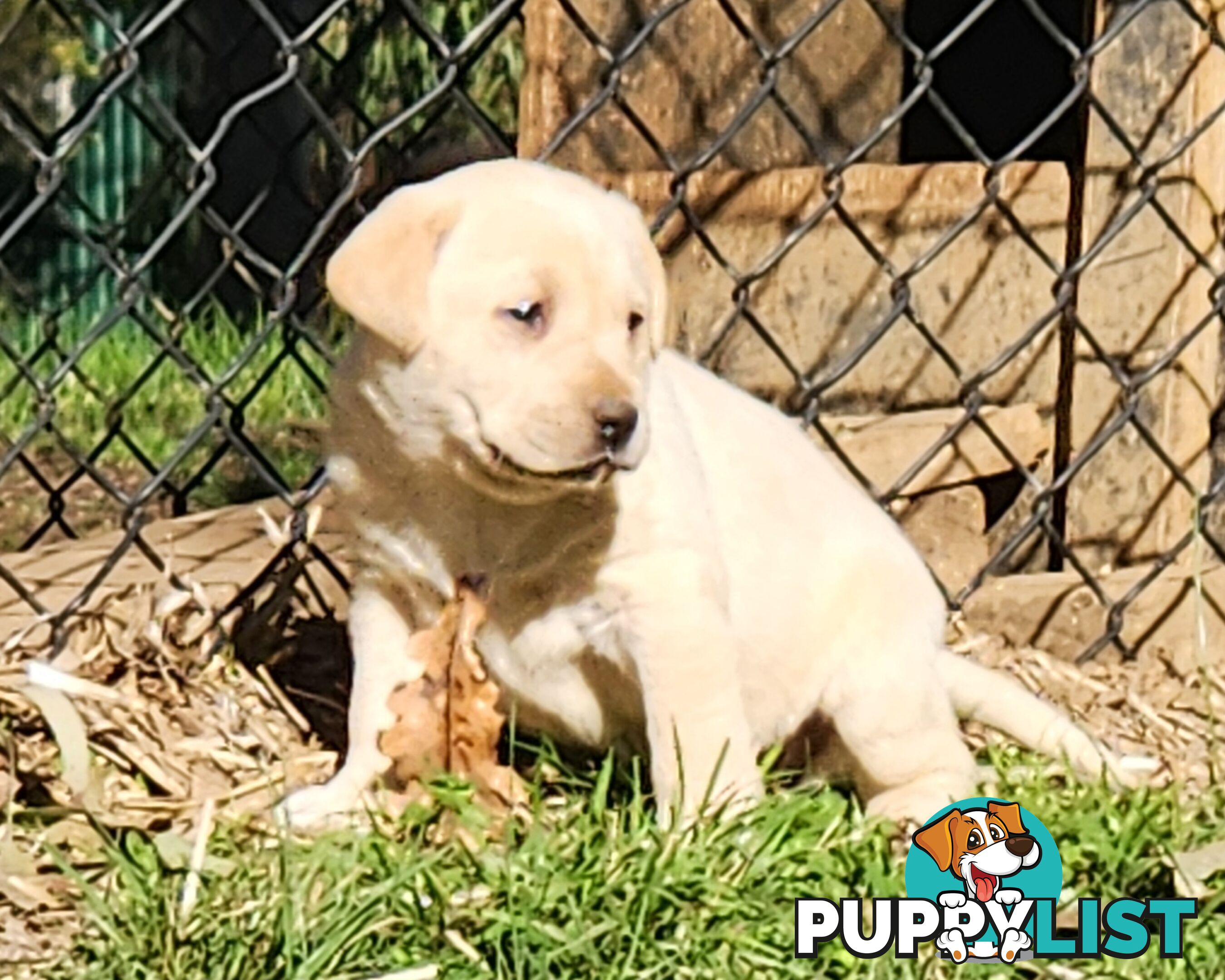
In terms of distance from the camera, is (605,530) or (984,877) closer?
(984,877)

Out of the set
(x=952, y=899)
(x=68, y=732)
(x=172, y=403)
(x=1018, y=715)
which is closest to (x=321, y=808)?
(x=68, y=732)

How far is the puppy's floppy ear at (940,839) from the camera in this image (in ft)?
7.11

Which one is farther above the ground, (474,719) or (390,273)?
(390,273)

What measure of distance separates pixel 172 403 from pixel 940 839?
320 cm

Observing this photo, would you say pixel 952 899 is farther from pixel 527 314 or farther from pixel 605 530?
pixel 527 314

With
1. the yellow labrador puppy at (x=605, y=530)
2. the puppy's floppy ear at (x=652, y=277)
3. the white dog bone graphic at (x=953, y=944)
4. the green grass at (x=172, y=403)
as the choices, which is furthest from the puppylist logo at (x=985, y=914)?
the green grass at (x=172, y=403)

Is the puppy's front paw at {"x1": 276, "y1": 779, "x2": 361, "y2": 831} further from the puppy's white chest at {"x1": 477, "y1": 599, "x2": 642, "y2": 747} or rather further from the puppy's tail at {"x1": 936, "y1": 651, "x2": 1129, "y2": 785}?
the puppy's tail at {"x1": 936, "y1": 651, "x2": 1129, "y2": 785}

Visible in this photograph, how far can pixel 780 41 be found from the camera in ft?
10.8

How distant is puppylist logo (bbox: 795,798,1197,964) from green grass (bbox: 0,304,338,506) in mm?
2329

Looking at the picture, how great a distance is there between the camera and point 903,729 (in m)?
2.49

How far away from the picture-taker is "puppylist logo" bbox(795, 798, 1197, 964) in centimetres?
205

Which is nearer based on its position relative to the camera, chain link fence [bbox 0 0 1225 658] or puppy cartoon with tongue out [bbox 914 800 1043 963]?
puppy cartoon with tongue out [bbox 914 800 1043 963]

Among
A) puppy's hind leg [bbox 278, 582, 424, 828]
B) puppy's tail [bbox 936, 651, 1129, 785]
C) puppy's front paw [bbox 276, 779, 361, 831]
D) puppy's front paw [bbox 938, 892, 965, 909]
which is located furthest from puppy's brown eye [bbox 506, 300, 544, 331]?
puppy's tail [bbox 936, 651, 1129, 785]

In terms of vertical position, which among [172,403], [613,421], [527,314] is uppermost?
[527,314]
